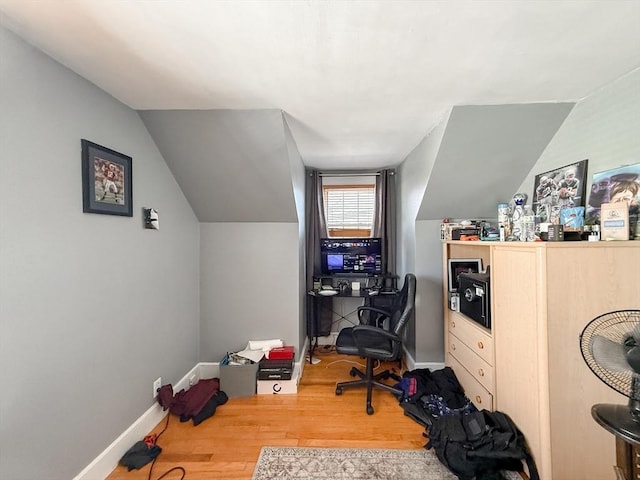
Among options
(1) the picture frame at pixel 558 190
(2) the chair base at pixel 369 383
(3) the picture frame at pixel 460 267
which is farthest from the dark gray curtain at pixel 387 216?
(1) the picture frame at pixel 558 190

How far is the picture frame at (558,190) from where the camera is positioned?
185 centimetres

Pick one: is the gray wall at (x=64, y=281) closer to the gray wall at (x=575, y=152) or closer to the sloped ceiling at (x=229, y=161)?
the sloped ceiling at (x=229, y=161)

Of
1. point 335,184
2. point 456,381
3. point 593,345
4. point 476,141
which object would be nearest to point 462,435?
point 456,381

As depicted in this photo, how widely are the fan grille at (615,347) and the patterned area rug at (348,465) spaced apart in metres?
0.90

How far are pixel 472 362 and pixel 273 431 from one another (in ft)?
5.32

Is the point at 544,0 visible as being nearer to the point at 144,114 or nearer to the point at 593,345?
the point at 593,345

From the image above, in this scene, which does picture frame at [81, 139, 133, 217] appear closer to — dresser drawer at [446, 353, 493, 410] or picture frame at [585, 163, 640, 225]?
dresser drawer at [446, 353, 493, 410]

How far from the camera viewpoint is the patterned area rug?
159 cm

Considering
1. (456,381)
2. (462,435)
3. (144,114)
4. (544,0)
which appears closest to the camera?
(544,0)

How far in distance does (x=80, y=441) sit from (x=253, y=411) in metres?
1.11

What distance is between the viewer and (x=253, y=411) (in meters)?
2.21

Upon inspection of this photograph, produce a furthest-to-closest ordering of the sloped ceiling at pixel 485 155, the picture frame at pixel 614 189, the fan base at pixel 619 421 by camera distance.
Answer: the sloped ceiling at pixel 485 155, the picture frame at pixel 614 189, the fan base at pixel 619 421

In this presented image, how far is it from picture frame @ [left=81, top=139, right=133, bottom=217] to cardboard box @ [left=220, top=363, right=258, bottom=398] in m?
1.56

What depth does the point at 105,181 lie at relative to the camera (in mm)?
1640
